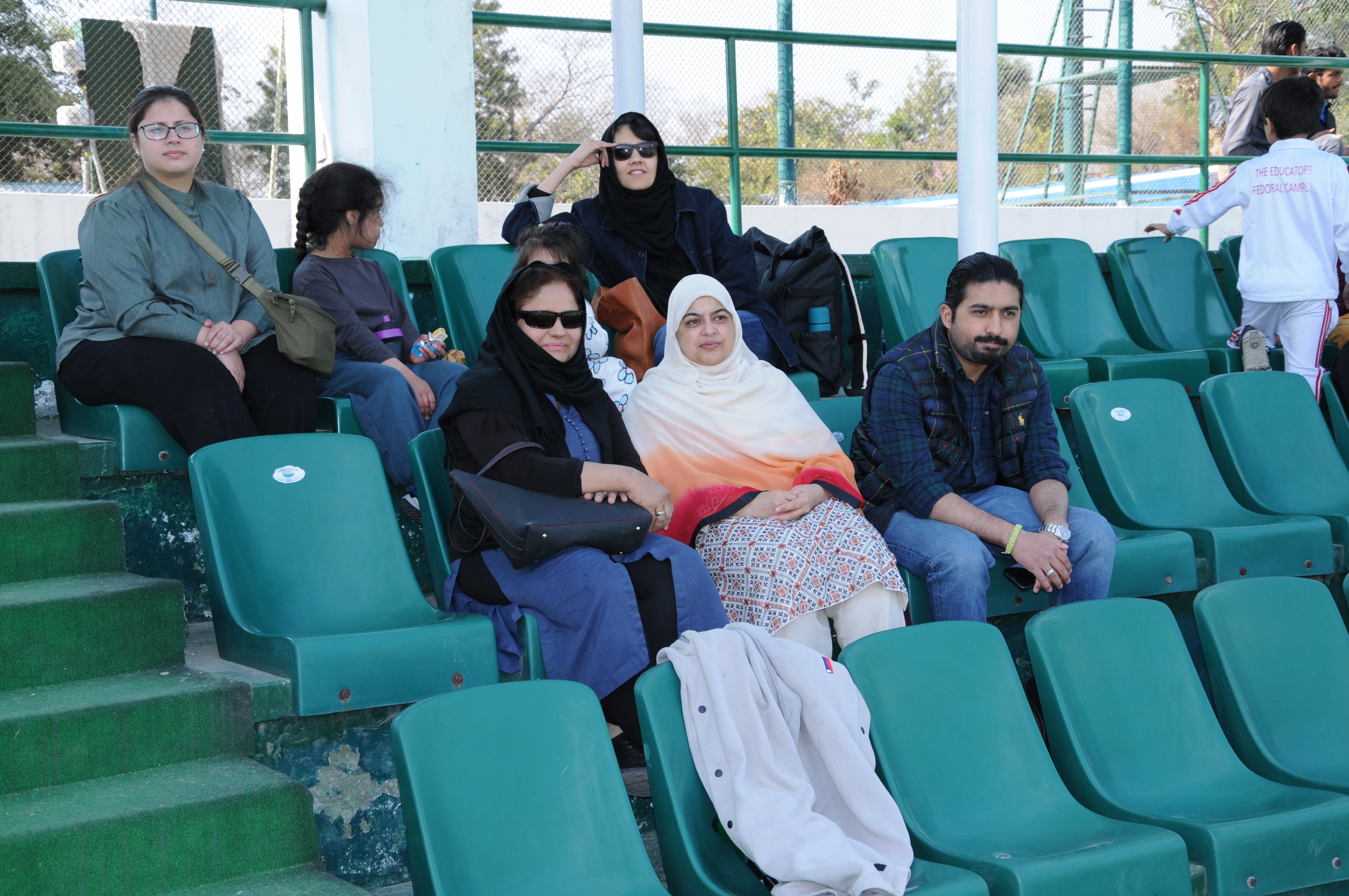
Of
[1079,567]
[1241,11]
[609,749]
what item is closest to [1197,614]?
[1079,567]

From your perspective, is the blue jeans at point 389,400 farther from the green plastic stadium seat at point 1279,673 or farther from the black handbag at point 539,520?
the green plastic stadium seat at point 1279,673

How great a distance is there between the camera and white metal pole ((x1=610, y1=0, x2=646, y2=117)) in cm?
490

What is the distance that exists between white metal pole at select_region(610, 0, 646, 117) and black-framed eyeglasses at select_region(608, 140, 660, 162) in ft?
3.16

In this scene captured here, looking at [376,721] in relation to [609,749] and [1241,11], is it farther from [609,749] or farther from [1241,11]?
[1241,11]

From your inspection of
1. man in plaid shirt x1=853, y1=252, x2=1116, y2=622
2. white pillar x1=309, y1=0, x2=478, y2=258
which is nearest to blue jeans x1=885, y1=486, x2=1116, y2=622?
man in plaid shirt x1=853, y1=252, x2=1116, y2=622

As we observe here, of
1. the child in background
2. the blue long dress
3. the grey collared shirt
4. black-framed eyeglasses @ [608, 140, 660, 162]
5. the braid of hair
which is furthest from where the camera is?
black-framed eyeglasses @ [608, 140, 660, 162]

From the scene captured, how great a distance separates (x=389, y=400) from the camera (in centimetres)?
321

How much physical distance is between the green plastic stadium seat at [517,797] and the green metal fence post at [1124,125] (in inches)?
288

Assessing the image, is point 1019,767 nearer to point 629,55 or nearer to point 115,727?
point 115,727

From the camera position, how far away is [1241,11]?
11633 mm

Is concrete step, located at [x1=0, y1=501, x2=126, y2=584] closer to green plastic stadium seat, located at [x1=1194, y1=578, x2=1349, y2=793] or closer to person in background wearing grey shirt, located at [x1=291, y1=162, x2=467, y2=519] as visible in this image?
person in background wearing grey shirt, located at [x1=291, y1=162, x2=467, y2=519]

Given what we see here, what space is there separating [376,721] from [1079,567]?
1.68 metres

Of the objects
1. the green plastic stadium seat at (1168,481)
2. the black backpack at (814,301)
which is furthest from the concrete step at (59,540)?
the green plastic stadium seat at (1168,481)

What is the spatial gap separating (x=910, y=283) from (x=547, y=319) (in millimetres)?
1987
